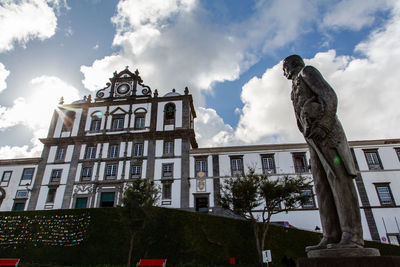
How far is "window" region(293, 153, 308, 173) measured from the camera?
26.2m

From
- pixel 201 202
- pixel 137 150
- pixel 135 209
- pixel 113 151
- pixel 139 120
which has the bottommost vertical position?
pixel 135 209

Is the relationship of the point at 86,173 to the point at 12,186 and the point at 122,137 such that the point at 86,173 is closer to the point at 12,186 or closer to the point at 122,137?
the point at 122,137

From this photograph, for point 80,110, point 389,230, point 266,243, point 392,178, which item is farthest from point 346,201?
point 80,110

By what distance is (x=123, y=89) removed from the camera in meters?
33.2

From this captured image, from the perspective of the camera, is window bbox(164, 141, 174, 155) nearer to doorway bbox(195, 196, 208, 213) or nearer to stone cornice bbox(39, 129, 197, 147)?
stone cornice bbox(39, 129, 197, 147)

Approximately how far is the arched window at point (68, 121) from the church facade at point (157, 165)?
12 centimetres

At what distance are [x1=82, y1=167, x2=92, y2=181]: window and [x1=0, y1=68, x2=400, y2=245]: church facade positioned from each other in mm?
102

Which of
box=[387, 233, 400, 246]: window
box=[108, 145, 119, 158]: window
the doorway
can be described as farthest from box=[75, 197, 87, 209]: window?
box=[387, 233, 400, 246]: window

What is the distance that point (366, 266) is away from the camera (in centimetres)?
247

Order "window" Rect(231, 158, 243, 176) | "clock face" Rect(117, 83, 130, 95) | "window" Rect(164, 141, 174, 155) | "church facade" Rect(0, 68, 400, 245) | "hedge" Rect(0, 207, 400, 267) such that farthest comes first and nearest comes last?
"clock face" Rect(117, 83, 130, 95) < "window" Rect(164, 141, 174, 155) < "window" Rect(231, 158, 243, 176) < "church facade" Rect(0, 68, 400, 245) < "hedge" Rect(0, 207, 400, 267)

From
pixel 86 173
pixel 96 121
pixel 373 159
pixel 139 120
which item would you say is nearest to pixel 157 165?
pixel 139 120

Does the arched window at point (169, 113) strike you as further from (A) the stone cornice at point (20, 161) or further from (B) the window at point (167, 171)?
A: (A) the stone cornice at point (20, 161)

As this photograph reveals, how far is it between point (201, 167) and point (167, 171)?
349 cm

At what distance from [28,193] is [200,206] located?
17.9m
